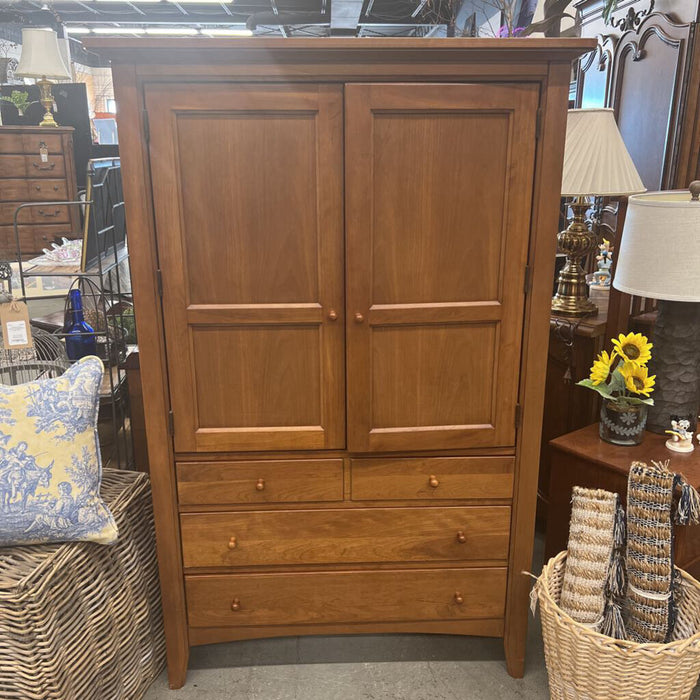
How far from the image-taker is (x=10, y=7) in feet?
25.2

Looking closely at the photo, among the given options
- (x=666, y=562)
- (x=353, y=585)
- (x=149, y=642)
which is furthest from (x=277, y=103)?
(x=149, y=642)

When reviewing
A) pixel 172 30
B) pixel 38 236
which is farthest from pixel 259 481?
pixel 172 30

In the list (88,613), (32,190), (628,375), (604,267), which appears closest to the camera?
(88,613)

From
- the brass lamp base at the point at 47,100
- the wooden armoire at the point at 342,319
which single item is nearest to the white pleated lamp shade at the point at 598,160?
the wooden armoire at the point at 342,319

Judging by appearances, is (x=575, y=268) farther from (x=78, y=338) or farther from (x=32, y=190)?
(x=32, y=190)

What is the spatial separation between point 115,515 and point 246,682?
24.7 inches

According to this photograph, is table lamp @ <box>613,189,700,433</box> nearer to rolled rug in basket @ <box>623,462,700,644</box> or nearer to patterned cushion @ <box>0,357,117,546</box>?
rolled rug in basket @ <box>623,462,700,644</box>

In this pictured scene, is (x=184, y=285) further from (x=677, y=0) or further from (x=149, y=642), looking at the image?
(x=677, y=0)

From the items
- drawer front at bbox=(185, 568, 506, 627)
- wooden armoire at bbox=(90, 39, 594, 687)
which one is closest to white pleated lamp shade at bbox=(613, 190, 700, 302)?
wooden armoire at bbox=(90, 39, 594, 687)

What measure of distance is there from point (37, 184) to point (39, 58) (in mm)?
887

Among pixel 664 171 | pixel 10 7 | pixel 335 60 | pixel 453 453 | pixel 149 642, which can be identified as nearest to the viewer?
pixel 335 60

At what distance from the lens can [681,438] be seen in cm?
180

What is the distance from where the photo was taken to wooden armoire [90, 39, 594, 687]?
1.39m

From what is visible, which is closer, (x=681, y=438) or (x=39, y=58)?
(x=681, y=438)
